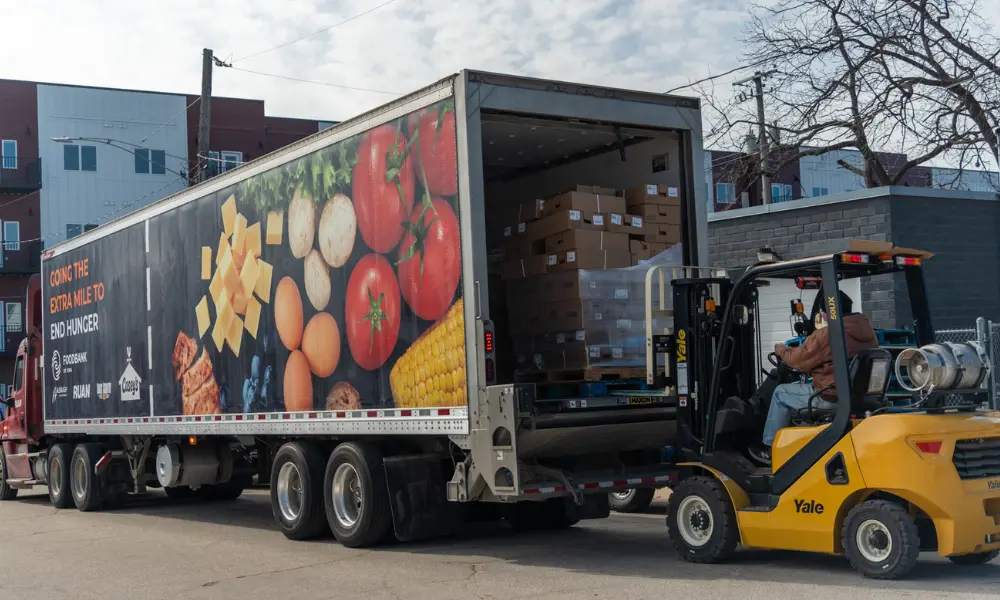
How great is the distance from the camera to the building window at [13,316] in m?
45.2

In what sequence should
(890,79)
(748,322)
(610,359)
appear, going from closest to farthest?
1. (748,322)
2. (610,359)
3. (890,79)

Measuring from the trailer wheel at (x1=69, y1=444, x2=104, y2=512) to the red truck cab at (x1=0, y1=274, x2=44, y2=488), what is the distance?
2161 mm

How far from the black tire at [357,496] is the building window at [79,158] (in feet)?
121

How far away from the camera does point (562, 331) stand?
10.5 metres

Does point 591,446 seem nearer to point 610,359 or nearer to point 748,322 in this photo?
point 610,359

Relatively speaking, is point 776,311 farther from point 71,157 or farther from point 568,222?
point 71,157

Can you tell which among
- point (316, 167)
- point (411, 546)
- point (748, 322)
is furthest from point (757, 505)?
point (316, 167)

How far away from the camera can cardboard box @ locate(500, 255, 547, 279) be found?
35.5 ft

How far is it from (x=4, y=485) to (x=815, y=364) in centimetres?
1649

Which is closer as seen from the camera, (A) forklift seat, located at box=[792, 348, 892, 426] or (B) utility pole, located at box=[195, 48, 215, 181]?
(A) forklift seat, located at box=[792, 348, 892, 426]

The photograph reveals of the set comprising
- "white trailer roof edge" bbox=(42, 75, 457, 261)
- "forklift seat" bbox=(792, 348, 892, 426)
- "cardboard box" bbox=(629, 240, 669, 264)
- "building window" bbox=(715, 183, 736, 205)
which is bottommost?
"forklift seat" bbox=(792, 348, 892, 426)

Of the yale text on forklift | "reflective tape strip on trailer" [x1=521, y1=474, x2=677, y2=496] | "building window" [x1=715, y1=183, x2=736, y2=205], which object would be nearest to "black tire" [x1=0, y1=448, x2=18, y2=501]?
"reflective tape strip on trailer" [x1=521, y1=474, x2=677, y2=496]

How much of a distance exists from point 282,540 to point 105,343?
587 centimetres

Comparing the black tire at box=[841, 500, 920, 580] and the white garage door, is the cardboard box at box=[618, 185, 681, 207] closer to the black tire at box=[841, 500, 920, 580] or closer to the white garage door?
the black tire at box=[841, 500, 920, 580]
